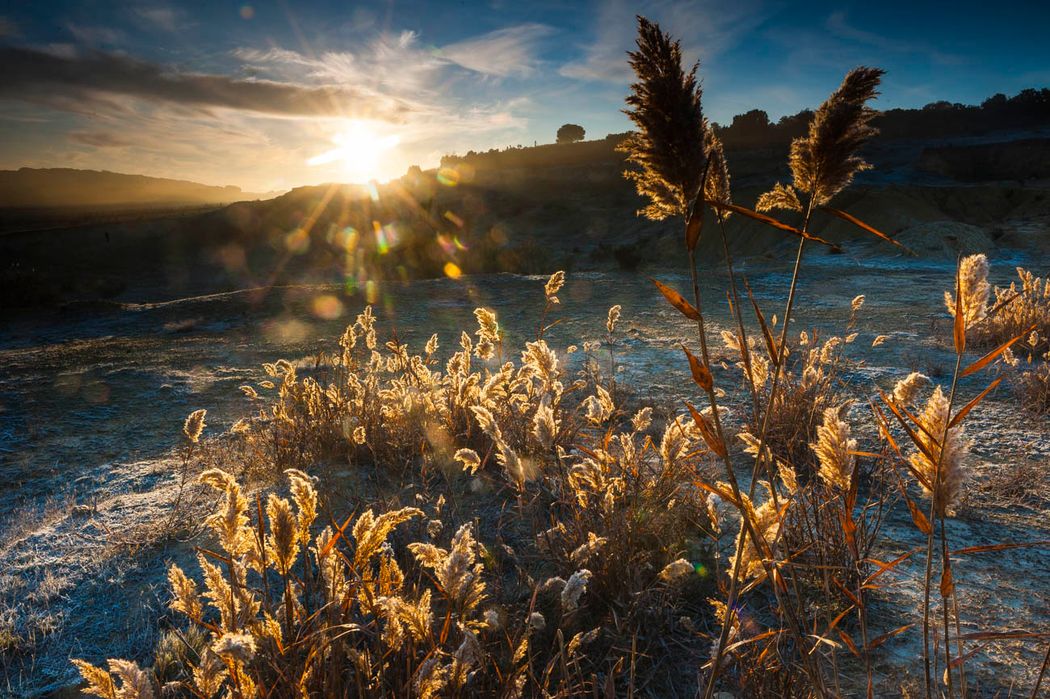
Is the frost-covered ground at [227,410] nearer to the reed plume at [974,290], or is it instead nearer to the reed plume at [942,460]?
the reed plume at [942,460]

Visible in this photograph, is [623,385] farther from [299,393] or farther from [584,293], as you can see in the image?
[584,293]

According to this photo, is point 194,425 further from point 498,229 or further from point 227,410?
point 498,229

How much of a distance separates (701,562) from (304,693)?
6.07 ft

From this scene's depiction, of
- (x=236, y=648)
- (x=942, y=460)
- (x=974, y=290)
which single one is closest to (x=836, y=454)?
(x=942, y=460)

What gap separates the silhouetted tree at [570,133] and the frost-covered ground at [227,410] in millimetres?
55125

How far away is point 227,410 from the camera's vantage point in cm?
525

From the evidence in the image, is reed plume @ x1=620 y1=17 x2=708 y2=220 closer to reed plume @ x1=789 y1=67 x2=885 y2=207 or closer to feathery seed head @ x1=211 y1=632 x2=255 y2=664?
reed plume @ x1=789 y1=67 x2=885 y2=207

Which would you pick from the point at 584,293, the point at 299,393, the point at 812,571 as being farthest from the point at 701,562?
the point at 584,293

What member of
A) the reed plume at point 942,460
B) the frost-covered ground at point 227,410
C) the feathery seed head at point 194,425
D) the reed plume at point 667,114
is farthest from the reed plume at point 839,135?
the feathery seed head at point 194,425

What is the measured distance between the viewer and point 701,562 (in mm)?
2551

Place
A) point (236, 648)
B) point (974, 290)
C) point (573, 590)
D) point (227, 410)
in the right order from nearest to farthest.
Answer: point (236, 648)
point (974, 290)
point (573, 590)
point (227, 410)

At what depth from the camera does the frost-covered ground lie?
2.28 meters

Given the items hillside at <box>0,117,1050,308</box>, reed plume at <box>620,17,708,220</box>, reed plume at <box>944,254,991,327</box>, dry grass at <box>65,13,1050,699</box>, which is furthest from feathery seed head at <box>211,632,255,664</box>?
hillside at <box>0,117,1050,308</box>

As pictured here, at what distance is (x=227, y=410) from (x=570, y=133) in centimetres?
6458
